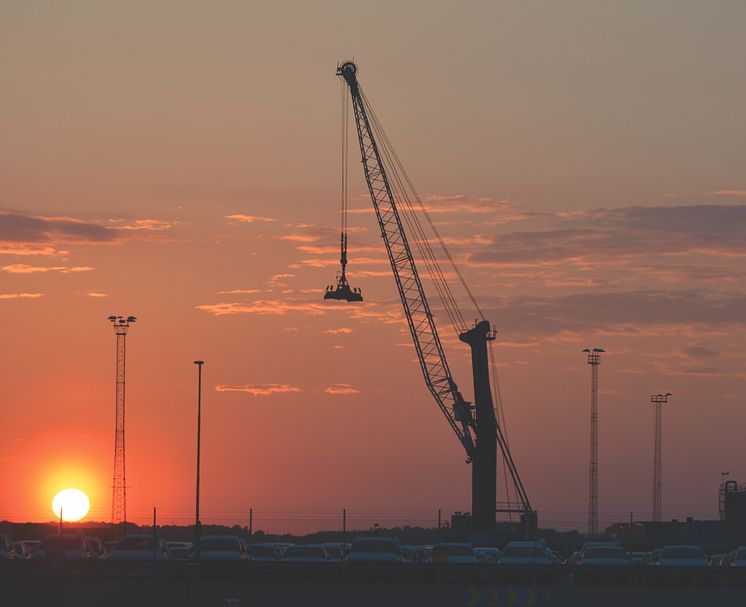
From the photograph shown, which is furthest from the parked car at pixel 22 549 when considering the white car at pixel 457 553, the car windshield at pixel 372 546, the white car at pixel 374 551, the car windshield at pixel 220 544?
the white car at pixel 457 553

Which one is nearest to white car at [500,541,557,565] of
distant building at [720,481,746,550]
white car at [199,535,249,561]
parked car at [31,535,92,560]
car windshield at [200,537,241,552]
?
white car at [199,535,249,561]

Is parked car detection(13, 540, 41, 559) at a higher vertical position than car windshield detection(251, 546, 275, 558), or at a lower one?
lower

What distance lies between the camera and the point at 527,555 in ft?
193

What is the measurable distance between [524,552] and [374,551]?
263 inches

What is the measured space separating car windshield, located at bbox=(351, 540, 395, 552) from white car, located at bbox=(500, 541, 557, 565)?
4.64m

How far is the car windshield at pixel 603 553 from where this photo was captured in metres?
56.8

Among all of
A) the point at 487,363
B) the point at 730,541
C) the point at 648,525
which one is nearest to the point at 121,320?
the point at 487,363

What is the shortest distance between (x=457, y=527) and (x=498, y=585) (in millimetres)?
83982

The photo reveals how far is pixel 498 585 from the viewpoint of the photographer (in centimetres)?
4934

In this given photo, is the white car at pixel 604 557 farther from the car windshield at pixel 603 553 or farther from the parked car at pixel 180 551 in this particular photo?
the parked car at pixel 180 551

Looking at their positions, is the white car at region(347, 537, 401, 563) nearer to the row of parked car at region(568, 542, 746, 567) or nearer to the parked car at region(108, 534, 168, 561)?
the row of parked car at region(568, 542, 746, 567)

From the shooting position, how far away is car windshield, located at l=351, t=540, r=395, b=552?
5688 cm

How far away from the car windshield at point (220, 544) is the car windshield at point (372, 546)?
17.5 feet

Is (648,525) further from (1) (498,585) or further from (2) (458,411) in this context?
(1) (498,585)
